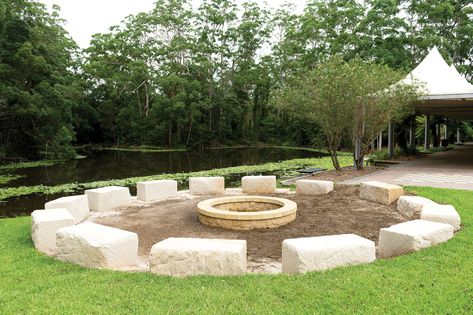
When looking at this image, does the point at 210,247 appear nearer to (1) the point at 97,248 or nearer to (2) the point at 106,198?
(1) the point at 97,248

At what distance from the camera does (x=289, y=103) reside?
1303 centimetres

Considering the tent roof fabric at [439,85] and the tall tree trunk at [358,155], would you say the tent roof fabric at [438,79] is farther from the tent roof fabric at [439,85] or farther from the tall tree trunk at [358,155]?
the tall tree trunk at [358,155]

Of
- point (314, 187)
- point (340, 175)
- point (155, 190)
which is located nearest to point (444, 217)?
point (314, 187)

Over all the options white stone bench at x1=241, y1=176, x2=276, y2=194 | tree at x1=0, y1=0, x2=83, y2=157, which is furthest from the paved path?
tree at x1=0, y1=0, x2=83, y2=157

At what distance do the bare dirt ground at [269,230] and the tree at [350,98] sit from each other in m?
4.33

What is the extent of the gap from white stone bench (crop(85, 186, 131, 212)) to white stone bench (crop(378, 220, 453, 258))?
5.22 m

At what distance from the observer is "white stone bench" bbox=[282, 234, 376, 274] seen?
12.8 feet

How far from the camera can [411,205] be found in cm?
660

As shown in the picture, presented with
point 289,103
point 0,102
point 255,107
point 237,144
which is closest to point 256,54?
point 255,107

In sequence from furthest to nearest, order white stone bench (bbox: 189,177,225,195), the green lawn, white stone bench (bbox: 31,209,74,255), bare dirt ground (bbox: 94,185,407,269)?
white stone bench (bbox: 189,177,225,195) → bare dirt ground (bbox: 94,185,407,269) → white stone bench (bbox: 31,209,74,255) → the green lawn

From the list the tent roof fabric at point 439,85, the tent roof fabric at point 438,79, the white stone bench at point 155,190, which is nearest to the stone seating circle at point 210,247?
the white stone bench at point 155,190

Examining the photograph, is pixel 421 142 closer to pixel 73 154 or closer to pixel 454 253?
pixel 73 154

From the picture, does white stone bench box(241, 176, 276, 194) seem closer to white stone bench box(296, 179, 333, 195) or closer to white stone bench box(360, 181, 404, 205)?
white stone bench box(296, 179, 333, 195)

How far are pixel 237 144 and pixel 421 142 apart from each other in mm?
17427
